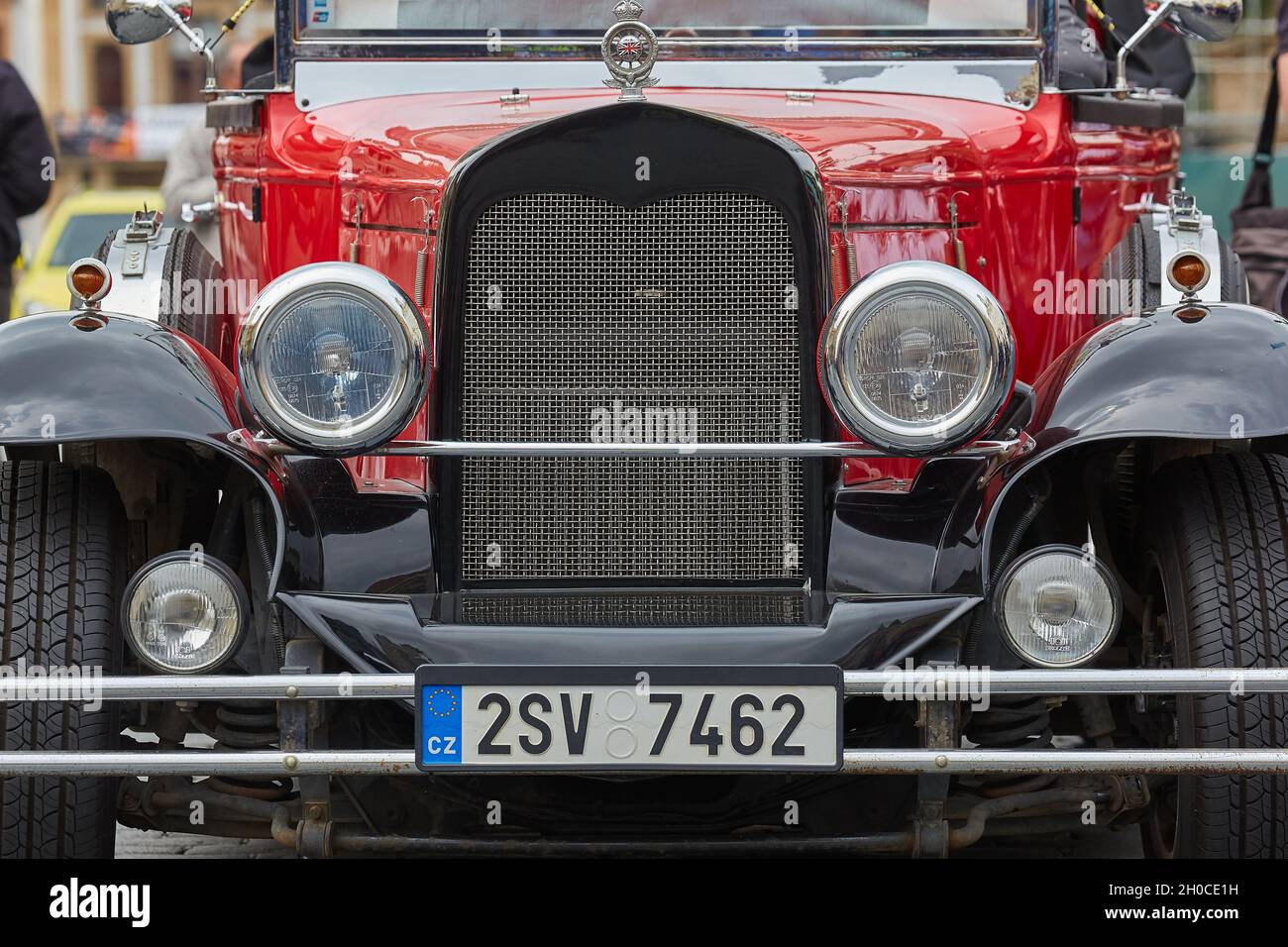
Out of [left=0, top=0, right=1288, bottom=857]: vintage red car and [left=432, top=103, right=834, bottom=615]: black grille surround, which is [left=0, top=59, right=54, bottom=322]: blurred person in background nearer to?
[left=0, top=0, right=1288, bottom=857]: vintage red car

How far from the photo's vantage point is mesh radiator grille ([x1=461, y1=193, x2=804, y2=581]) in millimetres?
3242

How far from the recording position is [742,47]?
12.8 feet

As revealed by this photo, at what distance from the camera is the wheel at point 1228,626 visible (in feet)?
10.0

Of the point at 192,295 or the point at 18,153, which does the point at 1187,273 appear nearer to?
the point at 192,295

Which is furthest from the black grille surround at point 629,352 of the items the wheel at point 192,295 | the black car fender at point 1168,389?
the wheel at point 192,295

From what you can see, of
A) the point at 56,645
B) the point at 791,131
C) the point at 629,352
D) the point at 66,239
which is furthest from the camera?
the point at 66,239

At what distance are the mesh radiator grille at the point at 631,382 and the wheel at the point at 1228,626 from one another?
67 centimetres

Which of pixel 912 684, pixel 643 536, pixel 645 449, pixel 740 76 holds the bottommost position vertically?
pixel 912 684

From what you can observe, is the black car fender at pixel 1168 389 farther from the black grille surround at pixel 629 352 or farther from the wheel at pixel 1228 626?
the black grille surround at pixel 629 352

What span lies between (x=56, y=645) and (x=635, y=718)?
101 centimetres

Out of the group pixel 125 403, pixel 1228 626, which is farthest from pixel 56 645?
Answer: pixel 1228 626

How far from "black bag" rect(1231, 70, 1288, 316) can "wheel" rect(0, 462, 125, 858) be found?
361cm
